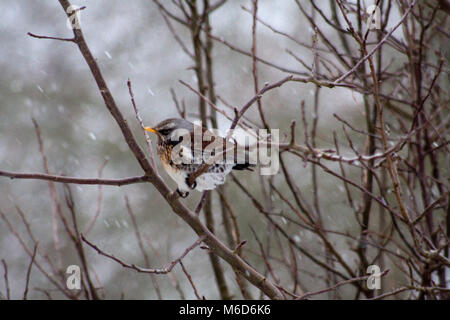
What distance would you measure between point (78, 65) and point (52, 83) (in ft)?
2.11

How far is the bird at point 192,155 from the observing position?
321 cm

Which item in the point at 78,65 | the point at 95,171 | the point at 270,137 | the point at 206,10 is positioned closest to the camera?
the point at 270,137

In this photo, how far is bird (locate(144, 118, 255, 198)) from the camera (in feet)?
10.5

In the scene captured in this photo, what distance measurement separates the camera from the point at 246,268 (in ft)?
8.97

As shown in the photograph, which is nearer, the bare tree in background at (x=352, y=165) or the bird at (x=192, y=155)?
the bare tree in background at (x=352, y=165)

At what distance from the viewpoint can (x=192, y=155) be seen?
339 cm

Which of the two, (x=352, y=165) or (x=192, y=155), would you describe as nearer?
(x=192, y=155)

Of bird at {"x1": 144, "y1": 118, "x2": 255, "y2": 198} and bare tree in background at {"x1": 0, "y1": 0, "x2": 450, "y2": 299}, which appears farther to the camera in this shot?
bird at {"x1": 144, "y1": 118, "x2": 255, "y2": 198}

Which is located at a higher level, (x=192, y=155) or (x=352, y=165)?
(x=352, y=165)
